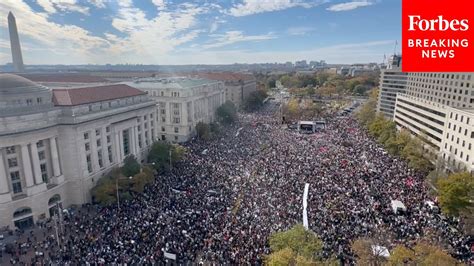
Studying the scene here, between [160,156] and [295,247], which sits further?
[160,156]

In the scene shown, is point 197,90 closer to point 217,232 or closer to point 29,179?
point 29,179

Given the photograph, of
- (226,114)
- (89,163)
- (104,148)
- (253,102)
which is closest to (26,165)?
(89,163)

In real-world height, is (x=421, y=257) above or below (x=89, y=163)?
below

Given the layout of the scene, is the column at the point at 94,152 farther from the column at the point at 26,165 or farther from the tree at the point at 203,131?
the tree at the point at 203,131

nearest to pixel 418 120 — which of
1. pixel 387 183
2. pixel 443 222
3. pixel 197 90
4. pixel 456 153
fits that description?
pixel 456 153

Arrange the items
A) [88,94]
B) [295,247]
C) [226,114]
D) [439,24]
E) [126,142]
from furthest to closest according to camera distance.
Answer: [226,114] < [126,142] < [88,94] < [295,247] < [439,24]

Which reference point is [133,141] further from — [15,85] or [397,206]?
[397,206]

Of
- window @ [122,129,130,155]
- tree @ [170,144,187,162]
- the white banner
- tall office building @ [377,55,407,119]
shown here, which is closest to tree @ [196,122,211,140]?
tree @ [170,144,187,162]
